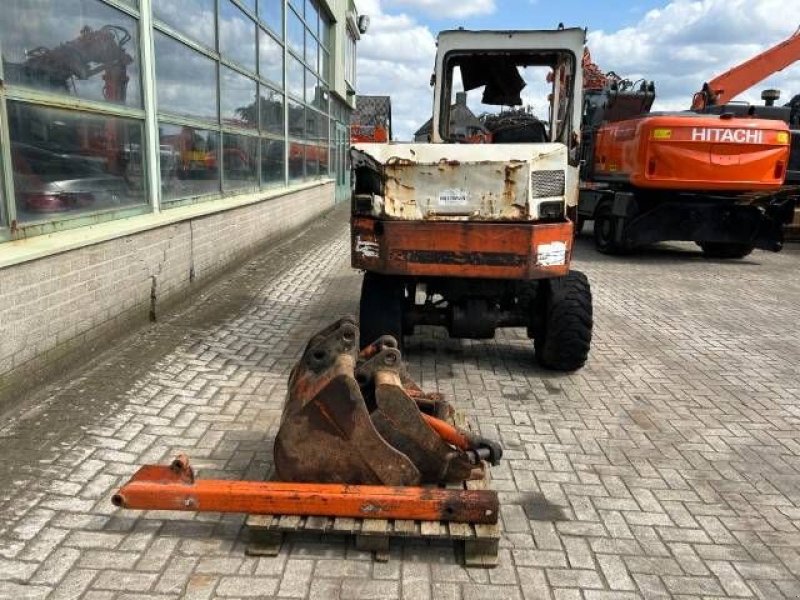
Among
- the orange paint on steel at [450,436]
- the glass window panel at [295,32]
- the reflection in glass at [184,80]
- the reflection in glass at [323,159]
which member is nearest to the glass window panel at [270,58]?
the glass window panel at [295,32]

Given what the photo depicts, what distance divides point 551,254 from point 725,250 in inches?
353

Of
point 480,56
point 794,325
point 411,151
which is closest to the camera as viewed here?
point 411,151

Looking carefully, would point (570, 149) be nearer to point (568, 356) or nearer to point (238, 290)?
point (568, 356)

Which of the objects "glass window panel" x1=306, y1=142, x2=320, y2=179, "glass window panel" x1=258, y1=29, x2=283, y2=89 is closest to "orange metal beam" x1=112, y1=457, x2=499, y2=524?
"glass window panel" x1=258, y1=29, x2=283, y2=89

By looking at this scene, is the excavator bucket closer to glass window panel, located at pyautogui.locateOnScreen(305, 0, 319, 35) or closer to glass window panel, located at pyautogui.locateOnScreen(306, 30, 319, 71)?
glass window panel, located at pyautogui.locateOnScreen(306, 30, 319, 71)

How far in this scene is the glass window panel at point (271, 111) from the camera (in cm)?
1098

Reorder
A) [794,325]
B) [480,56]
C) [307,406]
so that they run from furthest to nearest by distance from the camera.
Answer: [794,325], [480,56], [307,406]

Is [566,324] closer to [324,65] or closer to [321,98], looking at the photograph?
[321,98]

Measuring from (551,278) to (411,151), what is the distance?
1.39m

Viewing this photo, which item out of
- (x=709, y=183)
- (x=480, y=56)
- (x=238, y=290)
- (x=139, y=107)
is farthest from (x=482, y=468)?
(x=709, y=183)

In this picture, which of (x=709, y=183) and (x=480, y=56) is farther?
(x=709, y=183)

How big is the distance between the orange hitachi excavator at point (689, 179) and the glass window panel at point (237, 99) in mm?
6107

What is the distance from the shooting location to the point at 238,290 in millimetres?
7961

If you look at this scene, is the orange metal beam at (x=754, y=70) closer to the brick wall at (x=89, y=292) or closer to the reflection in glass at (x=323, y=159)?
the reflection in glass at (x=323, y=159)
